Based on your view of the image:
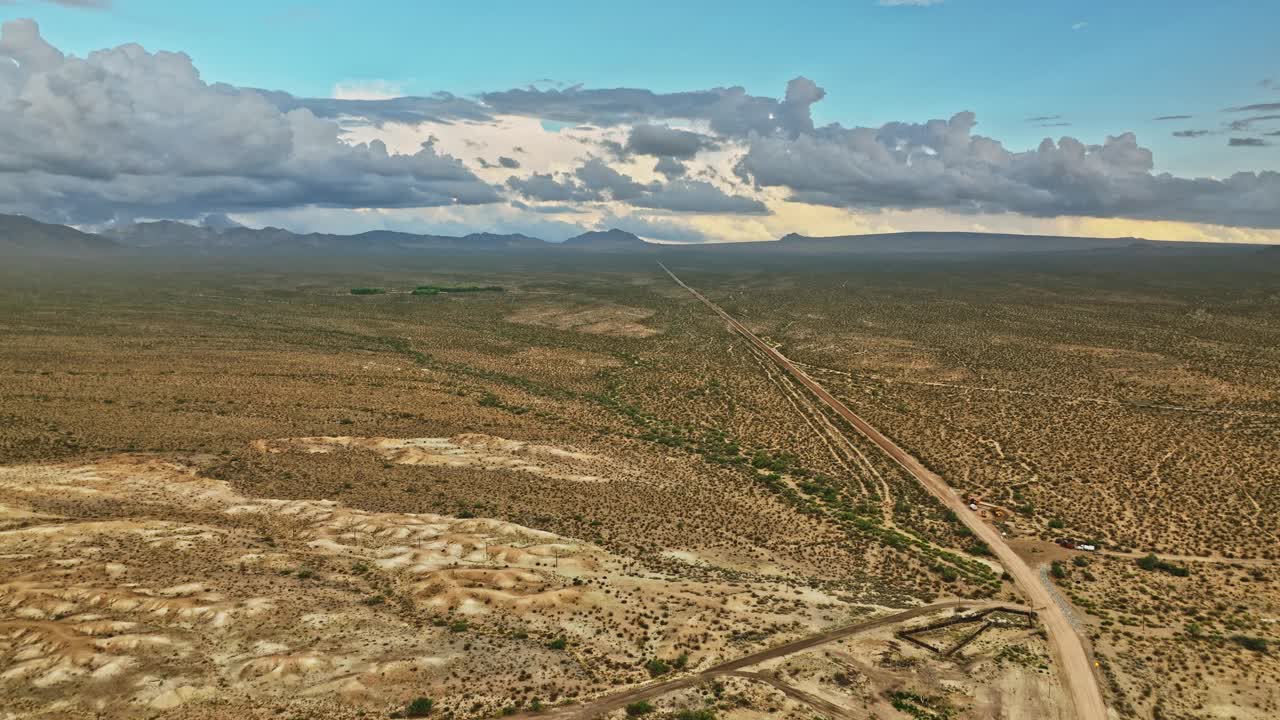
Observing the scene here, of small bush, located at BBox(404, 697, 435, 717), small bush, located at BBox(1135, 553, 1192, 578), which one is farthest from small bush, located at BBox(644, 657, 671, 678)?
small bush, located at BBox(1135, 553, 1192, 578)

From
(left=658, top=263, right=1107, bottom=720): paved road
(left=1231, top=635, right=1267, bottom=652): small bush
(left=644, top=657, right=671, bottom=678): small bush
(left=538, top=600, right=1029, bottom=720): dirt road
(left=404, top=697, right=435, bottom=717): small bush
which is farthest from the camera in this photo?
(left=1231, top=635, right=1267, bottom=652): small bush

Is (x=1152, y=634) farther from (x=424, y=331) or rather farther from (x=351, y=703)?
(x=424, y=331)

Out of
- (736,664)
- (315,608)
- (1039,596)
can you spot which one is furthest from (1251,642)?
(315,608)

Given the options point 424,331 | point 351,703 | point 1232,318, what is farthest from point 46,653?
point 1232,318

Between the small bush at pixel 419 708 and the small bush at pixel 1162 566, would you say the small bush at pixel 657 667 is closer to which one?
the small bush at pixel 419 708

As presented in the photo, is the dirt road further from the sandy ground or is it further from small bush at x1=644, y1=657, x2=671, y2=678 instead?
the sandy ground

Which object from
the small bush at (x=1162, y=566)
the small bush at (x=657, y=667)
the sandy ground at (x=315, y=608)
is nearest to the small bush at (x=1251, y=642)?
the small bush at (x=1162, y=566)
